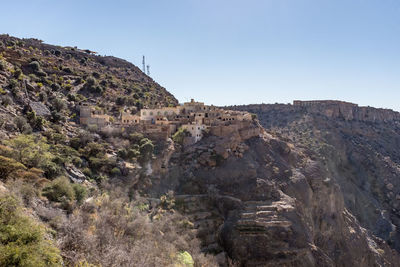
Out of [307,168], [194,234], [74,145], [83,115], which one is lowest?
[194,234]

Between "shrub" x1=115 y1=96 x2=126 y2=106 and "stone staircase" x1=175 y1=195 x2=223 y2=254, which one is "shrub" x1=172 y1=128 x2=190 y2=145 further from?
"shrub" x1=115 y1=96 x2=126 y2=106

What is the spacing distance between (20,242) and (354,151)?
2691 inches

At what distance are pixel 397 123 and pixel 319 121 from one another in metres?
45.1

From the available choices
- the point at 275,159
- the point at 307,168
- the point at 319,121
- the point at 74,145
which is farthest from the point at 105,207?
the point at 319,121

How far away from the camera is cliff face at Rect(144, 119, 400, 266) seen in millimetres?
28266

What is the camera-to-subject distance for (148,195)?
28.8 meters

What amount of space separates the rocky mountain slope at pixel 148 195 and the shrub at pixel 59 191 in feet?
0.19

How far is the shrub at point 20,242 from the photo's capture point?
8.91m

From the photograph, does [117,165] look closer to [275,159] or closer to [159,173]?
[159,173]

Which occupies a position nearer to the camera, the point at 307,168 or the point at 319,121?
the point at 307,168

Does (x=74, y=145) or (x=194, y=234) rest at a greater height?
(x=74, y=145)

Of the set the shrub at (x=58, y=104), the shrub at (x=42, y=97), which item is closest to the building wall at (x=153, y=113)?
the shrub at (x=58, y=104)

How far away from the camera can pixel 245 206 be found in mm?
31062

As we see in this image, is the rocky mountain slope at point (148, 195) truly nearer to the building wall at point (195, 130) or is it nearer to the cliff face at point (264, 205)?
the cliff face at point (264, 205)
